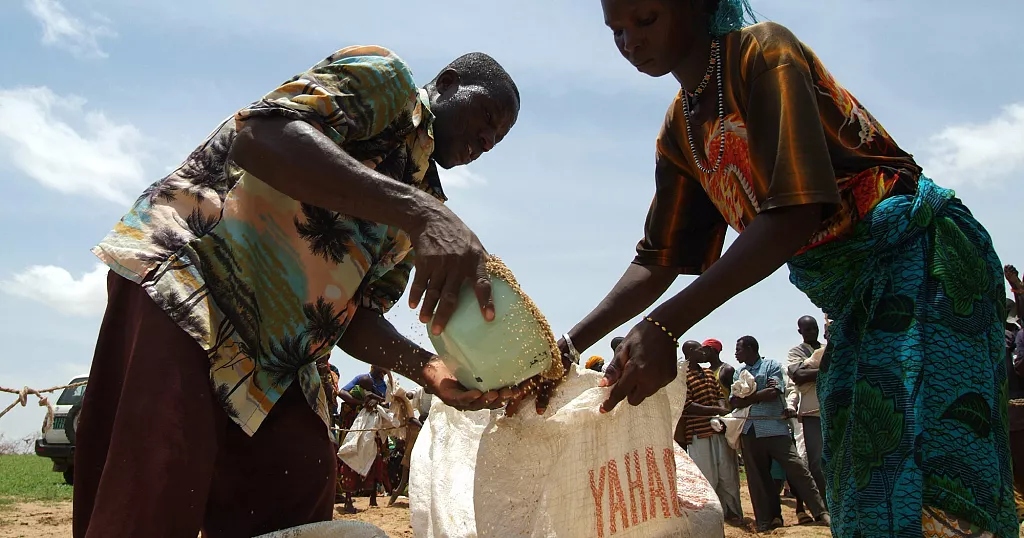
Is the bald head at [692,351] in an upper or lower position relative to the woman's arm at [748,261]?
upper

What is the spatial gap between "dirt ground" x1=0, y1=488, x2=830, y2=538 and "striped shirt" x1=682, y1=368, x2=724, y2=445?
98 centimetres

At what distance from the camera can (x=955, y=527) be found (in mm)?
1811

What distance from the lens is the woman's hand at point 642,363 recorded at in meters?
2.07

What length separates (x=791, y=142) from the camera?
1.94 meters

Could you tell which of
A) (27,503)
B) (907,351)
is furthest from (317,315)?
(27,503)

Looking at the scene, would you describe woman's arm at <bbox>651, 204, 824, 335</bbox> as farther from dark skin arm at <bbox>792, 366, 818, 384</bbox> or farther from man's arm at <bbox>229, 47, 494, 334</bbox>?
dark skin arm at <bbox>792, 366, 818, 384</bbox>

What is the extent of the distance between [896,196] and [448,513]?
1.63 metres

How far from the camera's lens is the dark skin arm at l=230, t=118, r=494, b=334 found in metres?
1.73

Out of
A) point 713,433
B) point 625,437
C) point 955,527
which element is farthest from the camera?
point 713,433

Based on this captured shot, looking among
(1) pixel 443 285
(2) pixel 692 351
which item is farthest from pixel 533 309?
(2) pixel 692 351

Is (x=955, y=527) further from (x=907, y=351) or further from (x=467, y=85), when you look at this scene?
(x=467, y=85)

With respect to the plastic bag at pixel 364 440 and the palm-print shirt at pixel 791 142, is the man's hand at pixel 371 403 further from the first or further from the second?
the palm-print shirt at pixel 791 142

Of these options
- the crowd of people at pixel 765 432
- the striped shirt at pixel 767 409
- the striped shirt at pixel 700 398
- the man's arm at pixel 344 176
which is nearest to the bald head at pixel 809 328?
the crowd of people at pixel 765 432

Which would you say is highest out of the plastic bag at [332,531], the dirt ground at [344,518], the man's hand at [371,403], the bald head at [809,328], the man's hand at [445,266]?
the bald head at [809,328]
